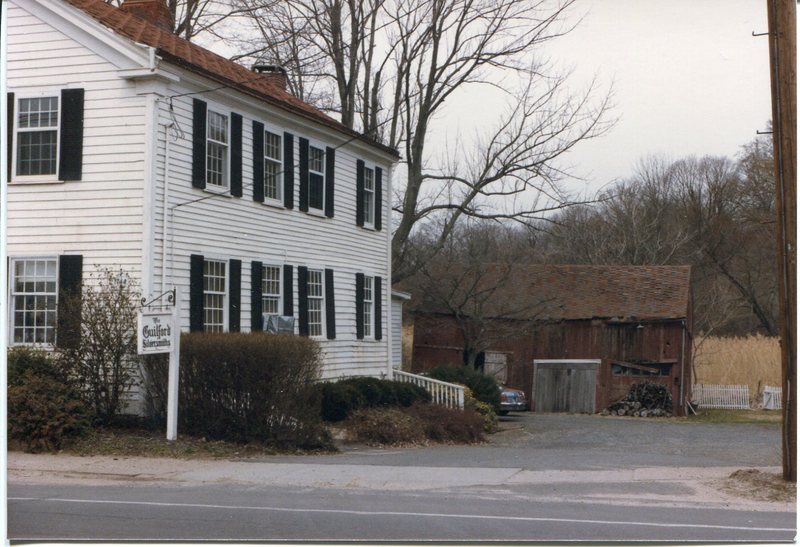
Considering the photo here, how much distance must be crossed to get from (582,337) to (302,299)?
17.2 metres

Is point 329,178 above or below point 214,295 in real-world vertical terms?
above

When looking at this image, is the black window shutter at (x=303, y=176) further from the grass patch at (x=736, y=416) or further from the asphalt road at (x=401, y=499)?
the grass patch at (x=736, y=416)

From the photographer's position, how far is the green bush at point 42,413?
1570cm

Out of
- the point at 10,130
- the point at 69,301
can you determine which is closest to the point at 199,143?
the point at 10,130

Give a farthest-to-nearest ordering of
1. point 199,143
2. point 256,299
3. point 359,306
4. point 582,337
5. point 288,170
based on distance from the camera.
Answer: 1. point 582,337
2. point 359,306
3. point 288,170
4. point 256,299
5. point 199,143

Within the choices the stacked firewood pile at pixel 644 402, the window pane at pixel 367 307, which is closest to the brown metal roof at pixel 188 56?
the window pane at pixel 367 307

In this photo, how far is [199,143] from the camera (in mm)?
19312

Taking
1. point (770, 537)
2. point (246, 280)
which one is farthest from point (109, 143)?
point (770, 537)

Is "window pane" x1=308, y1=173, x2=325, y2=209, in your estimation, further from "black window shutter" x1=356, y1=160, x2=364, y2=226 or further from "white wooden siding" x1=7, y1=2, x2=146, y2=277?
"white wooden siding" x1=7, y1=2, x2=146, y2=277

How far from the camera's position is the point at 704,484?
45.5 feet

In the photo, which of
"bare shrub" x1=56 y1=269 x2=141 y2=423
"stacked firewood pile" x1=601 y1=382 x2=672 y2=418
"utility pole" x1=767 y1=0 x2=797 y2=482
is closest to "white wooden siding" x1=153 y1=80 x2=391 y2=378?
"bare shrub" x1=56 y1=269 x2=141 y2=423

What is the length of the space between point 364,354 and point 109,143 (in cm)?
986

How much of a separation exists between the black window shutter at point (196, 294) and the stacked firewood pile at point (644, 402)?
20.3m

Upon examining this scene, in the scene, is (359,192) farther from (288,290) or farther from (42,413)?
(42,413)
